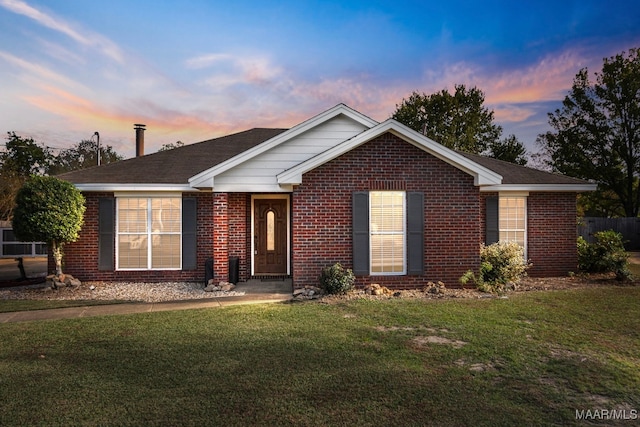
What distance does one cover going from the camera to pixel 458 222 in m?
9.55

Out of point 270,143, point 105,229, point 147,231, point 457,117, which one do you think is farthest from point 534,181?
point 457,117

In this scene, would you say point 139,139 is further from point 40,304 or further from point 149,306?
point 149,306

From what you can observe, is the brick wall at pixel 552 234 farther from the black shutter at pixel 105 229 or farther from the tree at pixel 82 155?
the tree at pixel 82 155

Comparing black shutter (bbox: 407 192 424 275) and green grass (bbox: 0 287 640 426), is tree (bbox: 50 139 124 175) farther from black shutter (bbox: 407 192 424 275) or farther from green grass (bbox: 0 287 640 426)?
green grass (bbox: 0 287 640 426)

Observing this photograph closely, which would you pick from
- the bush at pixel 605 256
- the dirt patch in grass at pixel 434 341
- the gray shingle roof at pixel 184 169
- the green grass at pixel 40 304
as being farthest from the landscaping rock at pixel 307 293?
the bush at pixel 605 256

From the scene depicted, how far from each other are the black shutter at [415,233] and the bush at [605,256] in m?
6.30

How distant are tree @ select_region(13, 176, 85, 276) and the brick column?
3758 mm

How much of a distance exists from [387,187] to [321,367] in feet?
18.7

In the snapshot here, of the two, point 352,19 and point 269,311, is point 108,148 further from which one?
point 269,311

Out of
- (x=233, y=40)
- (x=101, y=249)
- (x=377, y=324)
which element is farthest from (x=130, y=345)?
(x=233, y=40)

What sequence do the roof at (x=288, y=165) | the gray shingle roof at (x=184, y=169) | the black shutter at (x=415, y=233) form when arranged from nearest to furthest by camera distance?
1. the roof at (x=288, y=165)
2. the black shutter at (x=415, y=233)
3. the gray shingle roof at (x=184, y=169)

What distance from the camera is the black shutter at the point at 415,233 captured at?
941 cm

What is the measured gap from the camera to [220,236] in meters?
10.0

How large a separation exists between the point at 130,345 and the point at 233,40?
35.2 ft
